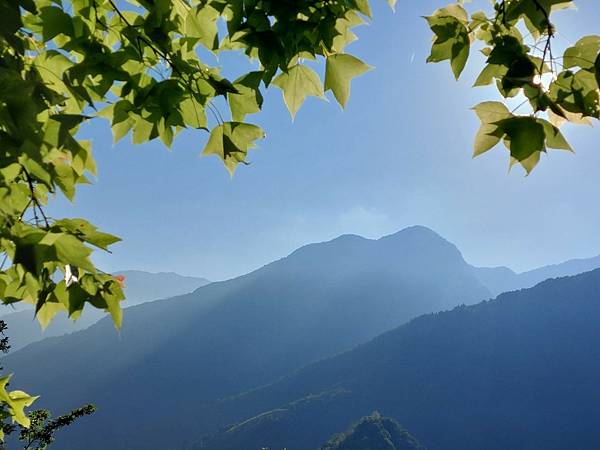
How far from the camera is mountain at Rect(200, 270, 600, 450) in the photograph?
114 meters

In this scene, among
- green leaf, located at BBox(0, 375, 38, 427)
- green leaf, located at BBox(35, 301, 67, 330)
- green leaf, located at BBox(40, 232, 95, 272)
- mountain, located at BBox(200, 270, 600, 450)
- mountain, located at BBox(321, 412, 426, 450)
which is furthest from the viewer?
mountain, located at BBox(200, 270, 600, 450)

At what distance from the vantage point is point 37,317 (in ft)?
4.91

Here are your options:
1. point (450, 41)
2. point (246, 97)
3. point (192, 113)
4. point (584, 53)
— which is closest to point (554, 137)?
point (584, 53)

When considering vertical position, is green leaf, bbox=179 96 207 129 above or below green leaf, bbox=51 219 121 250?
above

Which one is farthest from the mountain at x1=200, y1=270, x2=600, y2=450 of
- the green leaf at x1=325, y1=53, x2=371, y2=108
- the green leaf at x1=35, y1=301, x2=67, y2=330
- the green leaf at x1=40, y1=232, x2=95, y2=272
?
the green leaf at x1=40, y1=232, x2=95, y2=272

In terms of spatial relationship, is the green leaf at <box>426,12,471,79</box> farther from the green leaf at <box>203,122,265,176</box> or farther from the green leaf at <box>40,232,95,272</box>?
the green leaf at <box>40,232,95,272</box>

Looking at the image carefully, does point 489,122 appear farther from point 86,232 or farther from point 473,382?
point 473,382

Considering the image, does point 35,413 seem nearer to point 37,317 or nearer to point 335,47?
point 37,317

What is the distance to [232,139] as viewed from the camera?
159cm

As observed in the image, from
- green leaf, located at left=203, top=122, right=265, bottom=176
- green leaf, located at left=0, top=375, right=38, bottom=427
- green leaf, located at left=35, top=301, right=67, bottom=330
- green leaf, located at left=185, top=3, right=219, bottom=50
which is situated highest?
green leaf, located at left=185, top=3, right=219, bottom=50

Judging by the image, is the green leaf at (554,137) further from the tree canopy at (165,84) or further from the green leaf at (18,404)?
the green leaf at (18,404)

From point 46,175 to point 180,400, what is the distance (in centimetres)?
18390

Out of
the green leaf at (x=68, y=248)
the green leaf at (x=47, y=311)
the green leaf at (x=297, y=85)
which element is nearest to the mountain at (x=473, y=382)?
the green leaf at (x=47, y=311)

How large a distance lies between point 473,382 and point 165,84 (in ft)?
470
